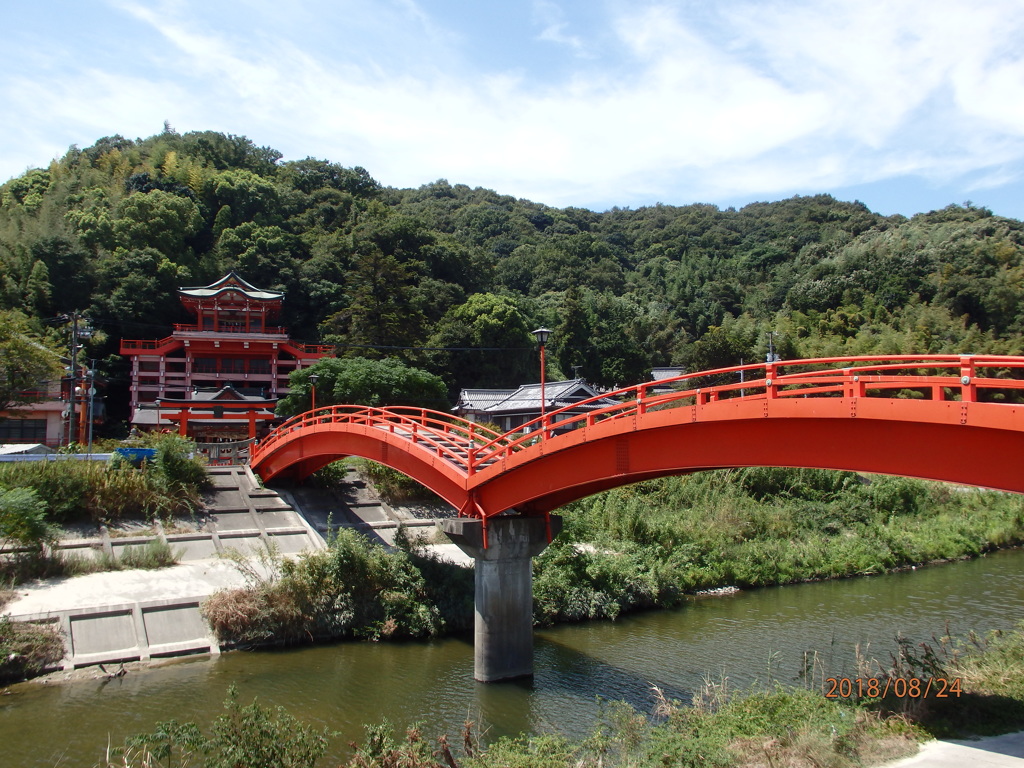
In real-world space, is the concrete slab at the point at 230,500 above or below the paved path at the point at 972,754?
above

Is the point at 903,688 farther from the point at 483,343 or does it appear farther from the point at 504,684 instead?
the point at 483,343

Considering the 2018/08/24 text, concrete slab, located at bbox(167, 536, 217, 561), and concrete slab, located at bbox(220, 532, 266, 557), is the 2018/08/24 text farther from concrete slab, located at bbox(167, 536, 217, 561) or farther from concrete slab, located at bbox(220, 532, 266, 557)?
concrete slab, located at bbox(167, 536, 217, 561)

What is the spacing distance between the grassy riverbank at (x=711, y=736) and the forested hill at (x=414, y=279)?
111 ft

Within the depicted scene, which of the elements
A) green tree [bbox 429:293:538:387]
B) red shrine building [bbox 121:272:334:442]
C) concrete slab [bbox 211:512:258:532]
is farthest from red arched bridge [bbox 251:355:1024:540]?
red shrine building [bbox 121:272:334:442]

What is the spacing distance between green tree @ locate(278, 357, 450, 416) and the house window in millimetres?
16135

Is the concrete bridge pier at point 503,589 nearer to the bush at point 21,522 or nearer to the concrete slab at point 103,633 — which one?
the concrete slab at point 103,633

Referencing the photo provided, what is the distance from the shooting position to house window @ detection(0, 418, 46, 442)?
38703mm

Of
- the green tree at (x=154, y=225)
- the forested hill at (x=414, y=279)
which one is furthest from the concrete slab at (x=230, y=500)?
the green tree at (x=154, y=225)

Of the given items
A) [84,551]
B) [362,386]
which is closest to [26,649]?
[84,551]

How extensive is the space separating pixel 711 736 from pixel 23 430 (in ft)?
136

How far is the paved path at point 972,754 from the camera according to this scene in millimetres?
7754

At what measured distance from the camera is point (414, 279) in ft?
174

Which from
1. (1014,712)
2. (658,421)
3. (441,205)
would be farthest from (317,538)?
(441,205)

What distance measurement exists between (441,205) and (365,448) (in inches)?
3844
